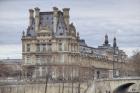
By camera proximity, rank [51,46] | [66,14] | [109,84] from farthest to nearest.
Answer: [66,14] → [51,46] → [109,84]

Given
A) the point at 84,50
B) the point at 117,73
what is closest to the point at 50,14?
the point at 84,50

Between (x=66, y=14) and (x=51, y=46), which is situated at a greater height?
(x=66, y=14)

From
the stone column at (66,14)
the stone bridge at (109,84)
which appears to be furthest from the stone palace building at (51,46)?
the stone bridge at (109,84)

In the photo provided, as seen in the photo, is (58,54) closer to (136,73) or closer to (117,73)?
(136,73)

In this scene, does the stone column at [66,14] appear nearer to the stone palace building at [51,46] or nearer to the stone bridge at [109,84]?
the stone palace building at [51,46]

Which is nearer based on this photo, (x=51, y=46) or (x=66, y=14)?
(x=51, y=46)

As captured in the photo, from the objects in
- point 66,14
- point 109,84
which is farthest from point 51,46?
point 109,84

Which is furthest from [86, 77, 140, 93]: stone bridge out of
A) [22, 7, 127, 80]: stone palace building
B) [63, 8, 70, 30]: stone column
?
[63, 8, 70, 30]: stone column

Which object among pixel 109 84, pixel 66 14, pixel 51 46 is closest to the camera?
pixel 109 84

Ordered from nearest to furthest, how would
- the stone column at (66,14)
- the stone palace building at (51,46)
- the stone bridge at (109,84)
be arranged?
→ the stone bridge at (109,84), the stone palace building at (51,46), the stone column at (66,14)

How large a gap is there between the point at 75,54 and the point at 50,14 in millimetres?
4989

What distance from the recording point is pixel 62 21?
70.9m

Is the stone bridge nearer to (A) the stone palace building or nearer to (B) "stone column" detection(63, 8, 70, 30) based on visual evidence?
(A) the stone palace building

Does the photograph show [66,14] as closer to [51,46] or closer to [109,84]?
[51,46]
